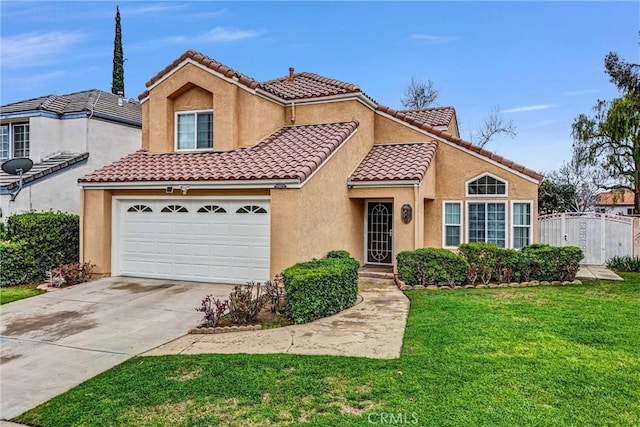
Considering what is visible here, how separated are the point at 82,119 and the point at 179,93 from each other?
22.2ft

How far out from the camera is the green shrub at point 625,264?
16.8 m

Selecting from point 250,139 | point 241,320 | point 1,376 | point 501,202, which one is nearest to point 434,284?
point 501,202

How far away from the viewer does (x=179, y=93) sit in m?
15.9

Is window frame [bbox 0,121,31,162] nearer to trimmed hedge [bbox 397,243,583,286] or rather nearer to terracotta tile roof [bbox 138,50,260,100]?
terracotta tile roof [bbox 138,50,260,100]

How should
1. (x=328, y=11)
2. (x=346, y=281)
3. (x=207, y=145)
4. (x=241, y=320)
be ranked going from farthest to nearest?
(x=328, y=11) → (x=207, y=145) → (x=346, y=281) → (x=241, y=320)

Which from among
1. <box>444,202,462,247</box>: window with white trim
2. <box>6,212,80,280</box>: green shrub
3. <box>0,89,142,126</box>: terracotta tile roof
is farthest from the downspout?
<box>0,89,142,126</box>: terracotta tile roof

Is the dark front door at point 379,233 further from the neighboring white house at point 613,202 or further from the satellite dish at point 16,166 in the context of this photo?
the neighboring white house at point 613,202

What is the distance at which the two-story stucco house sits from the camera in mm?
12711

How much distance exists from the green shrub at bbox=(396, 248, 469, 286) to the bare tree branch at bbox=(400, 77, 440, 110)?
27242 millimetres

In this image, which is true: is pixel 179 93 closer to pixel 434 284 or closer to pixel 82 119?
pixel 82 119

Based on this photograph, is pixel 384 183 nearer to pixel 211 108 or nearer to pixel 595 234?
pixel 211 108

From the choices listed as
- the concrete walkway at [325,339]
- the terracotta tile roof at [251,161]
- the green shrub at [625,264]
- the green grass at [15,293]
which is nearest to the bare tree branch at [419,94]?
the green shrub at [625,264]

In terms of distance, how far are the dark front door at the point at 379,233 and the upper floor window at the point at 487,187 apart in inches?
126

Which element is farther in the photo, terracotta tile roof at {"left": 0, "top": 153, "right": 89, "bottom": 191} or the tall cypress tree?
the tall cypress tree
